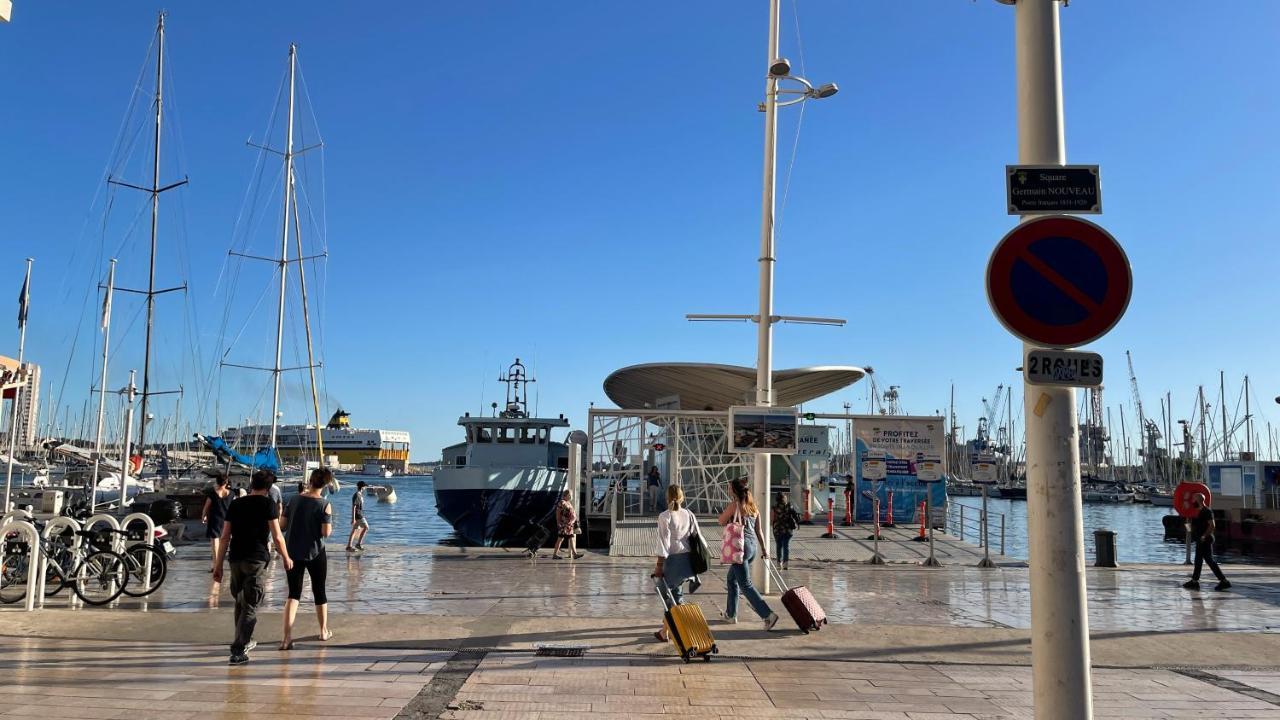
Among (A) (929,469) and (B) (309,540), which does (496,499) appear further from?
(B) (309,540)

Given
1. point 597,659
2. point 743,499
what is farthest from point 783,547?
point 597,659

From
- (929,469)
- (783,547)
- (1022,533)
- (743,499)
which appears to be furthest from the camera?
(1022,533)

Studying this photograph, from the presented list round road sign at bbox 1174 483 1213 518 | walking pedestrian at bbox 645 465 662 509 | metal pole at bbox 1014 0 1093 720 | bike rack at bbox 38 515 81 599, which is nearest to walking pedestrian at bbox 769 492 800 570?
round road sign at bbox 1174 483 1213 518

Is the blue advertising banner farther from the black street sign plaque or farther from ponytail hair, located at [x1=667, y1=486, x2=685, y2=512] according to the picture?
the black street sign plaque

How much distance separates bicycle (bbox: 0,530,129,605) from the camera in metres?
10.1

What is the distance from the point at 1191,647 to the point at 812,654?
12.7 feet

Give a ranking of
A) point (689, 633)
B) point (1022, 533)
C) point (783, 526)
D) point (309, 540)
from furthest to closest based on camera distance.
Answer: point (1022, 533)
point (783, 526)
point (309, 540)
point (689, 633)

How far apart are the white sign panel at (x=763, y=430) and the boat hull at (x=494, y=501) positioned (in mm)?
19134

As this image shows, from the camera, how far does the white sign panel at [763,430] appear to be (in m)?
11.0

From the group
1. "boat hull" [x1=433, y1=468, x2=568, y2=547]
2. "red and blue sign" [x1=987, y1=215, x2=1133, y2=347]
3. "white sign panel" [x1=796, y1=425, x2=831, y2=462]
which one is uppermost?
"red and blue sign" [x1=987, y1=215, x2=1133, y2=347]

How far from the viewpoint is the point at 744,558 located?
861cm

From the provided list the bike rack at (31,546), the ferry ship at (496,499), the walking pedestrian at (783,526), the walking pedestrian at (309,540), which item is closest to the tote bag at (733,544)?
the walking pedestrian at (309,540)


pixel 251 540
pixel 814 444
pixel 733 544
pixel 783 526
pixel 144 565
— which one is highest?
pixel 814 444

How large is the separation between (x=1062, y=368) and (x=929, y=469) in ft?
53.3
